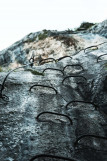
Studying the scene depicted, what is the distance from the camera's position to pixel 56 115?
484 cm

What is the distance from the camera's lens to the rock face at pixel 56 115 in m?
3.87

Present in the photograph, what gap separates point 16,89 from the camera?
5.66 metres

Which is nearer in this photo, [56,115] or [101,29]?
[56,115]

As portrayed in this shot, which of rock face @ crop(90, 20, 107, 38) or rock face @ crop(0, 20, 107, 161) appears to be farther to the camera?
rock face @ crop(90, 20, 107, 38)

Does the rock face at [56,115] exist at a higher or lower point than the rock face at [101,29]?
lower

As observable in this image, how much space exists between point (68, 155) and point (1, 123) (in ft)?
3.93

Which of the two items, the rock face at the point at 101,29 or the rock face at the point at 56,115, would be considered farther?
the rock face at the point at 101,29

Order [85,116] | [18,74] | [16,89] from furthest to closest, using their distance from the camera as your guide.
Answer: [18,74] < [16,89] < [85,116]

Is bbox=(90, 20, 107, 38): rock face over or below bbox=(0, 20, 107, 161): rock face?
over

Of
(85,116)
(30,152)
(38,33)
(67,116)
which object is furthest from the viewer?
(38,33)

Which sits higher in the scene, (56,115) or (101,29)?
(101,29)

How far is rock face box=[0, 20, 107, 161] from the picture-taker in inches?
152

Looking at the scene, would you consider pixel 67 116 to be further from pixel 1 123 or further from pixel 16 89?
pixel 16 89

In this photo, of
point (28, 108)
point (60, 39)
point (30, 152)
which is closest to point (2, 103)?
point (28, 108)
